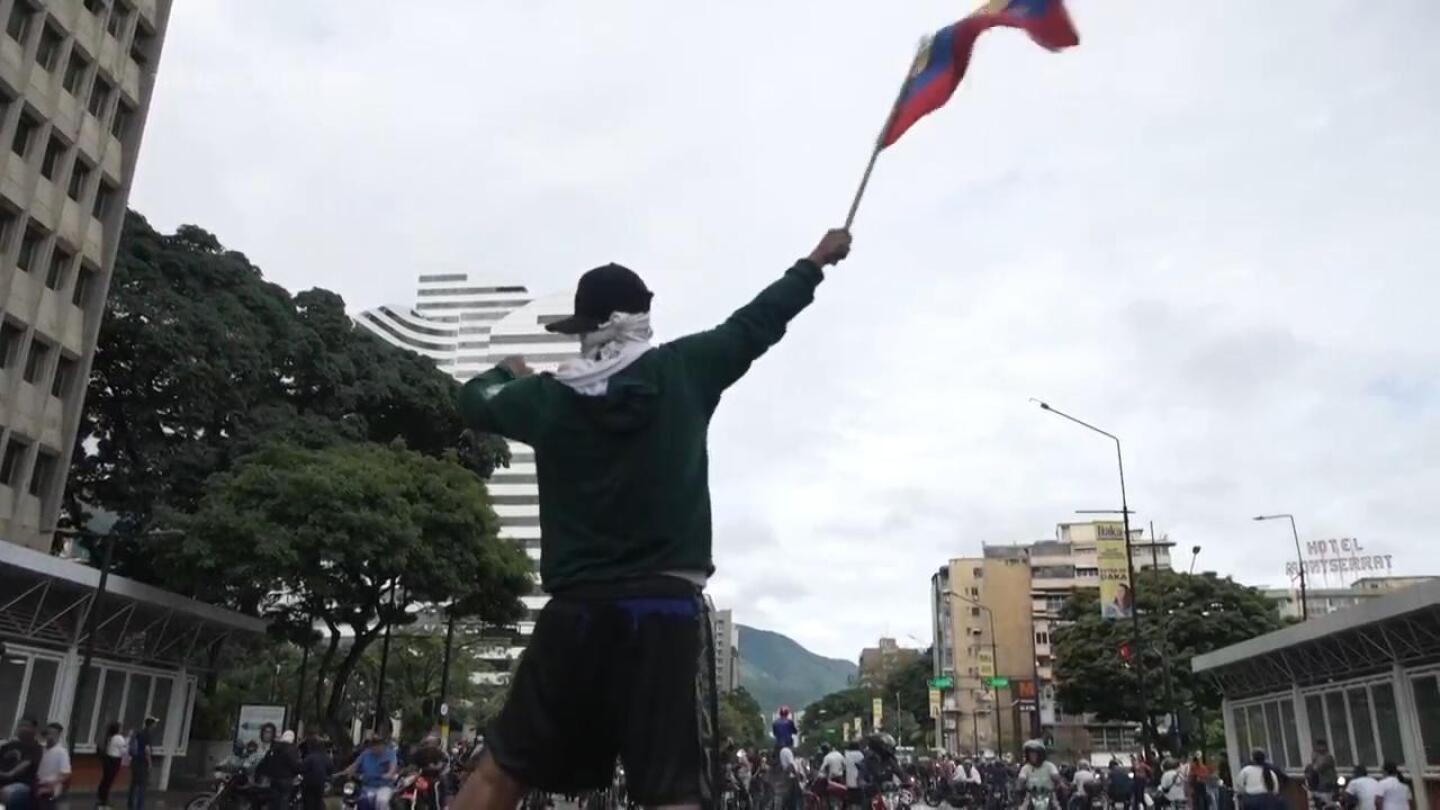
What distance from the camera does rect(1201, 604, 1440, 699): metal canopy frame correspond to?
1870cm

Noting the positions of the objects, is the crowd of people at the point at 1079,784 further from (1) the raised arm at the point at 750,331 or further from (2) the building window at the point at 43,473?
(2) the building window at the point at 43,473

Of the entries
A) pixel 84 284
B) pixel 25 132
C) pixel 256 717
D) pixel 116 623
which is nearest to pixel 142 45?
pixel 25 132

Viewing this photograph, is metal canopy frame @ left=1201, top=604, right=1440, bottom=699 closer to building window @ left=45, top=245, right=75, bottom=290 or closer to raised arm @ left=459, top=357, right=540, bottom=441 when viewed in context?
raised arm @ left=459, top=357, right=540, bottom=441

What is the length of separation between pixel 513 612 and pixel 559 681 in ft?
110

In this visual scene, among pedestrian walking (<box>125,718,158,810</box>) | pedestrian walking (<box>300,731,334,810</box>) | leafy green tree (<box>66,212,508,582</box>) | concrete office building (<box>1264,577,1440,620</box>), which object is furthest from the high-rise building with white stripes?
pedestrian walking (<box>300,731,334,810</box>)

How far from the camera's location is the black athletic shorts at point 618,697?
241cm

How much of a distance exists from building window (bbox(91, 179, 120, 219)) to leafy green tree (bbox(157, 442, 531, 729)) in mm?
8299

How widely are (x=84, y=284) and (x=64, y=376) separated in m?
2.57

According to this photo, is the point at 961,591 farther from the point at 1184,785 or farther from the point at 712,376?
the point at 712,376

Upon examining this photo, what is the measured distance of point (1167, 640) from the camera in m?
47.9

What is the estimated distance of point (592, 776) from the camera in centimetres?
258

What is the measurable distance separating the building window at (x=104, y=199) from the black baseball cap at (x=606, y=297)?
33.2 metres

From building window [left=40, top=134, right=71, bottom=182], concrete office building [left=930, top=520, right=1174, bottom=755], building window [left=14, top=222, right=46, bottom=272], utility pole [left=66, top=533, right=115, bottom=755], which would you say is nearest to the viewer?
utility pole [left=66, top=533, right=115, bottom=755]

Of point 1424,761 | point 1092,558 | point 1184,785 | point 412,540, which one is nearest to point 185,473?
point 412,540
